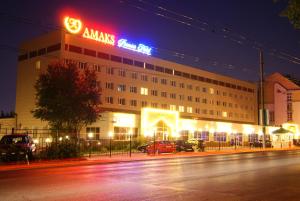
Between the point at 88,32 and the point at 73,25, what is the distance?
141 inches

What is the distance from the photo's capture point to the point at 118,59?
73.2 meters

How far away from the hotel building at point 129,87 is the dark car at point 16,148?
2323 centimetres

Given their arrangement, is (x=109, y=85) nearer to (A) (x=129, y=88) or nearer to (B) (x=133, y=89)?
(A) (x=129, y=88)

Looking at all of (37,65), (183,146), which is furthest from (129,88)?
(183,146)

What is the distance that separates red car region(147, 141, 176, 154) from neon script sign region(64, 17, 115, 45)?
2971 centimetres

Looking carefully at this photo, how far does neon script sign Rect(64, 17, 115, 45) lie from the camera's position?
64.0 m

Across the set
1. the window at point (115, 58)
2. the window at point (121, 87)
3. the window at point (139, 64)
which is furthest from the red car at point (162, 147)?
the window at point (139, 64)

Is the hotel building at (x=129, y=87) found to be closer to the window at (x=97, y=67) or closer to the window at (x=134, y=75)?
the window at (x=134, y=75)

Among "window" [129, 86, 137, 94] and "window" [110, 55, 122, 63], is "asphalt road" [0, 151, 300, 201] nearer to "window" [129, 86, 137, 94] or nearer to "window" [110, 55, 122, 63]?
"window" [110, 55, 122, 63]

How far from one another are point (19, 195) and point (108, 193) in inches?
108

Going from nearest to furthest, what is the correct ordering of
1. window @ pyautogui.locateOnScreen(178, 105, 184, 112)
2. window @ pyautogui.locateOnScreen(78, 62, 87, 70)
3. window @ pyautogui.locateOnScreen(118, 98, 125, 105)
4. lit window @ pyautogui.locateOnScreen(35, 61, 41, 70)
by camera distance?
window @ pyautogui.locateOnScreen(78, 62, 87, 70)
lit window @ pyautogui.locateOnScreen(35, 61, 41, 70)
window @ pyautogui.locateOnScreen(118, 98, 125, 105)
window @ pyautogui.locateOnScreen(178, 105, 184, 112)

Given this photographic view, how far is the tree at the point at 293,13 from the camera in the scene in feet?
42.5

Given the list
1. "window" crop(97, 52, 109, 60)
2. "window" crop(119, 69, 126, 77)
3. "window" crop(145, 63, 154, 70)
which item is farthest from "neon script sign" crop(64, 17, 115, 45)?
"window" crop(145, 63, 154, 70)

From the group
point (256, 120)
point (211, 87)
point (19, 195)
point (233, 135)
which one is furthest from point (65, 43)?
point (256, 120)
